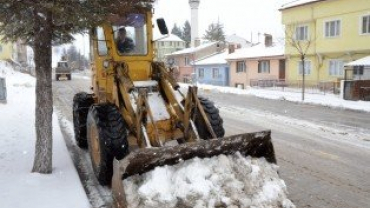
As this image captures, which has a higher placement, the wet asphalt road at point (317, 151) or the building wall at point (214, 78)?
the building wall at point (214, 78)

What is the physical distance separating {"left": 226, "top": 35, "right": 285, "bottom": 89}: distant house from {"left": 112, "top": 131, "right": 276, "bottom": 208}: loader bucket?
2837 centimetres

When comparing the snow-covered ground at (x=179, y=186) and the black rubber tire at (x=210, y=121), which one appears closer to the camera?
the snow-covered ground at (x=179, y=186)

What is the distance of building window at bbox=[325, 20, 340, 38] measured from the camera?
27578 millimetres

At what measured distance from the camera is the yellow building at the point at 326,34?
84.9 feet

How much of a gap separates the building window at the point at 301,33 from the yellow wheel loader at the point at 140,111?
956 inches

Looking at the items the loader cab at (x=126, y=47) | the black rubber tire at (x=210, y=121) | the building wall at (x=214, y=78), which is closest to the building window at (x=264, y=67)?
the building wall at (x=214, y=78)

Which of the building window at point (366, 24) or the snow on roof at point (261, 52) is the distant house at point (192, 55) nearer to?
the snow on roof at point (261, 52)

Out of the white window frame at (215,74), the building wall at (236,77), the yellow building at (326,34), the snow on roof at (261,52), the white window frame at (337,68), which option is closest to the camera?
the yellow building at (326,34)

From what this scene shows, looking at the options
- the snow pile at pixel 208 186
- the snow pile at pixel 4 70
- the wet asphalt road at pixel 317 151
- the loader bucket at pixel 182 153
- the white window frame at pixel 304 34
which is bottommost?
the wet asphalt road at pixel 317 151

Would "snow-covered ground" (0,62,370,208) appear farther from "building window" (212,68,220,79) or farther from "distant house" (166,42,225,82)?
"distant house" (166,42,225,82)

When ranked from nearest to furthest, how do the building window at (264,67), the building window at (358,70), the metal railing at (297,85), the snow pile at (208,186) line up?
1. the snow pile at (208,186)
2. the building window at (358,70)
3. the metal railing at (297,85)
4. the building window at (264,67)

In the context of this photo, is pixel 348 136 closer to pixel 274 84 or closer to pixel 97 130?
pixel 97 130

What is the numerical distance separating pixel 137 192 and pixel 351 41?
80.6 ft

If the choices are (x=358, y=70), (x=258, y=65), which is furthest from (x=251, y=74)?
(x=358, y=70)
